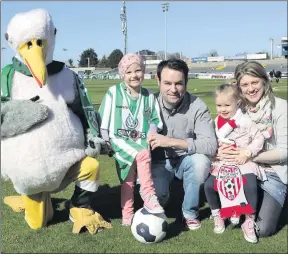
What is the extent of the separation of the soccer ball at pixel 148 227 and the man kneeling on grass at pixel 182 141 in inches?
14.0

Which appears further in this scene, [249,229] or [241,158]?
[241,158]

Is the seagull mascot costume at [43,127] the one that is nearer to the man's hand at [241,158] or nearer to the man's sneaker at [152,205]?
the man's sneaker at [152,205]

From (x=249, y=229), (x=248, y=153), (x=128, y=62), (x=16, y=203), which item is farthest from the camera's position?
(x=16, y=203)

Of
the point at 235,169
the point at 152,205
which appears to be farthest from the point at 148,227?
the point at 235,169

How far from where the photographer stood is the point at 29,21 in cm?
349

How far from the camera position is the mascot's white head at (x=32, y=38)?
11.3 ft

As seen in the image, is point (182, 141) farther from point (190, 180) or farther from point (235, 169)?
point (235, 169)

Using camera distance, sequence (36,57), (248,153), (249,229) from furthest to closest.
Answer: (248,153) < (249,229) < (36,57)

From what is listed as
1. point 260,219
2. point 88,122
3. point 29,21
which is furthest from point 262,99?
point 29,21

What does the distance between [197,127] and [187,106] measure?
0.25m

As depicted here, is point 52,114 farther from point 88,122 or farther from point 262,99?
point 262,99

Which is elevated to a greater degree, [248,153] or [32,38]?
[32,38]

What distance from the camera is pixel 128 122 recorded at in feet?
12.7

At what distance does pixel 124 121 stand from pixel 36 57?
100 cm
